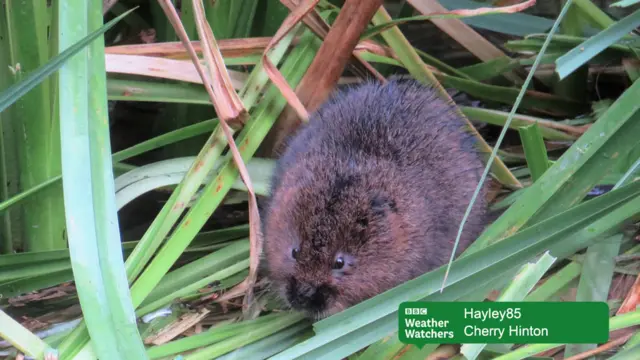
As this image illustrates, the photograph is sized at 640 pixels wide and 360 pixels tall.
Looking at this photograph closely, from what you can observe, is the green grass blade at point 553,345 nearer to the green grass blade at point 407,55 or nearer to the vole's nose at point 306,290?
the vole's nose at point 306,290

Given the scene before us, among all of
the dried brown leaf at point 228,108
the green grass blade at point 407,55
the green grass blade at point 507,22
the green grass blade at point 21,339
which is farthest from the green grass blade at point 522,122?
the green grass blade at point 21,339

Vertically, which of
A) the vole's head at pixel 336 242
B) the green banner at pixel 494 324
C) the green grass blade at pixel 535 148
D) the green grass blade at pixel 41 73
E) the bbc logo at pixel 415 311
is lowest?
the green banner at pixel 494 324

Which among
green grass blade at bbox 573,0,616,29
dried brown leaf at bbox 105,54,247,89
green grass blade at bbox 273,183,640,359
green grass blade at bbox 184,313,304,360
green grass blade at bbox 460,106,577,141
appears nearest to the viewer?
green grass blade at bbox 273,183,640,359

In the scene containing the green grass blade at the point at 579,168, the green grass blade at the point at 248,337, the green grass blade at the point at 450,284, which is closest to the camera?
the green grass blade at the point at 450,284

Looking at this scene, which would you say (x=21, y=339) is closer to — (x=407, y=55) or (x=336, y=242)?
(x=336, y=242)

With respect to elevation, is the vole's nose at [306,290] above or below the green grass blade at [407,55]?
below

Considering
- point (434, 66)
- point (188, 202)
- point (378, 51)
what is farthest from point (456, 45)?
point (188, 202)

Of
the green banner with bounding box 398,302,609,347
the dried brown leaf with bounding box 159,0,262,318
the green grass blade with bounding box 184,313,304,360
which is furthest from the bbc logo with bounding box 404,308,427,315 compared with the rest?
the dried brown leaf with bounding box 159,0,262,318

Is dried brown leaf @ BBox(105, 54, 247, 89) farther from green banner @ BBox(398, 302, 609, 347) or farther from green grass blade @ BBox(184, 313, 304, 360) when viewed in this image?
green banner @ BBox(398, 302, 609, 347)
